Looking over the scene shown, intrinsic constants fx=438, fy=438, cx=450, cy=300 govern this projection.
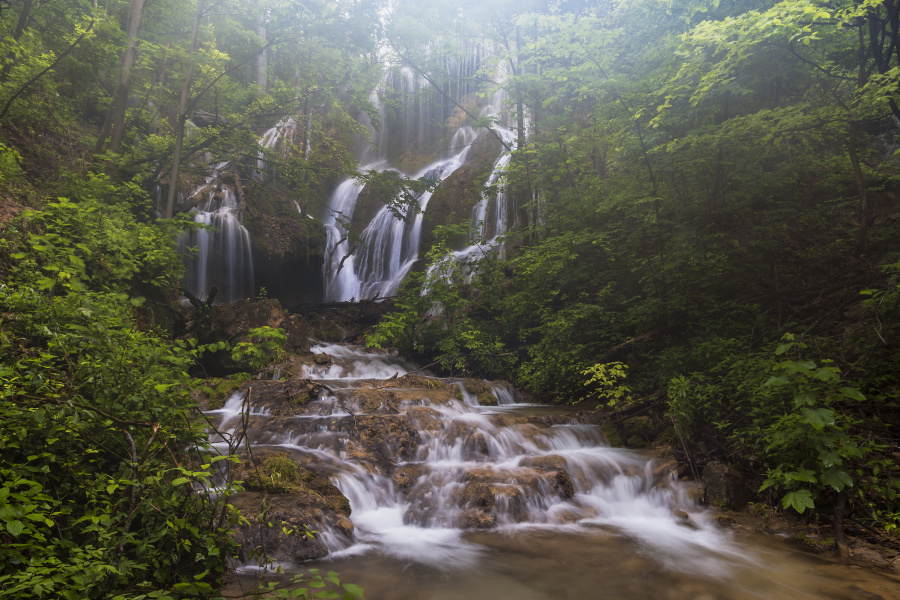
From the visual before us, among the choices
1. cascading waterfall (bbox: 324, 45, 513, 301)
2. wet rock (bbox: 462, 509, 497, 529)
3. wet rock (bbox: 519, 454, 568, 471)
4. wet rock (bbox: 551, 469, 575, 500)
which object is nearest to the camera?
wet rock (bbox: 462, 509, 497, 529)

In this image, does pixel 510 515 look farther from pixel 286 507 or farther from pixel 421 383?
pixel 421 383

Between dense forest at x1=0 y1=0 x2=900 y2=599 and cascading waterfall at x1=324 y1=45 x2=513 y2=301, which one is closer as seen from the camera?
dense forest at x1=0 y1=0 x2=900 y2=599

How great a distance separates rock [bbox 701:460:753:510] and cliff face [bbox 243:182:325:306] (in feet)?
49.1

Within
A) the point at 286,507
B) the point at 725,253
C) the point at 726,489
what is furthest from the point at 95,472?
the point at 725,253

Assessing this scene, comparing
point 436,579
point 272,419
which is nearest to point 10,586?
point 436,579

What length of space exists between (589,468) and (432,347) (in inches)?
255

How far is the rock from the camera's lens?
16.6ft

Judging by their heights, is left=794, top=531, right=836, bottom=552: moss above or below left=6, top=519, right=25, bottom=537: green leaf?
below

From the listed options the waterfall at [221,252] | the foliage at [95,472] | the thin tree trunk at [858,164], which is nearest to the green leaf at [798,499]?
the foliage at [95,472]

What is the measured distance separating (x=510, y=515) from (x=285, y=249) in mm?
15297

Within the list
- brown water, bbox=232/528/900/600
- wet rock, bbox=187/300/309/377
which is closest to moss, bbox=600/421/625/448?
brown water, bbox=232/528/900/600

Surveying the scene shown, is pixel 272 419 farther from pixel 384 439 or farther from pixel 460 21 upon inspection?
pixel 460 21

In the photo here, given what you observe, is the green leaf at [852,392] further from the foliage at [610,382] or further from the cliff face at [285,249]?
the cliff face at [285,249]

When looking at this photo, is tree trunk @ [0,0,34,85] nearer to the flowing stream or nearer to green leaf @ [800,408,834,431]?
the flowing stream
